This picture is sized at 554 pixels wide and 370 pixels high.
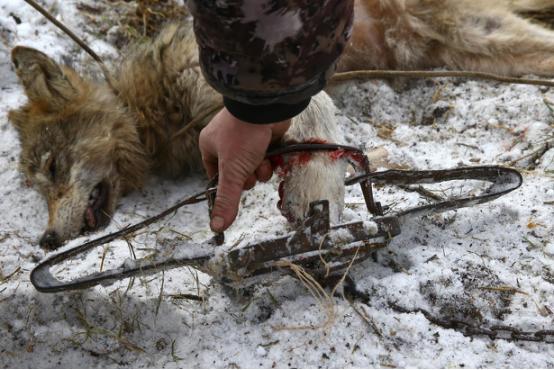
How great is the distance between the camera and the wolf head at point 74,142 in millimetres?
3502

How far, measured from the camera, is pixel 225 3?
5.04 ft

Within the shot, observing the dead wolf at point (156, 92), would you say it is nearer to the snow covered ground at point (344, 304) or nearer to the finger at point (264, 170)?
the snow covered ground at point (344, 304)

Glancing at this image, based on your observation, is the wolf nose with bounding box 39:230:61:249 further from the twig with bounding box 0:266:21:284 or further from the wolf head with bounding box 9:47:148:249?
the twig with bounding box 0:266:21:284

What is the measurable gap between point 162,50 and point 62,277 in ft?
6.25

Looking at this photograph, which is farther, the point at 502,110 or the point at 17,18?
the point at 17,18

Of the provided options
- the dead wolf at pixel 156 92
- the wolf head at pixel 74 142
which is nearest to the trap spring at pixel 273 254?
the dead wolf at pixel 156 92

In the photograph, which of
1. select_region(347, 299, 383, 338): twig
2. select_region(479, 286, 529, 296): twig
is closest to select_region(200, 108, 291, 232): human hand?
select_region(347, 299, 383, 338): twig

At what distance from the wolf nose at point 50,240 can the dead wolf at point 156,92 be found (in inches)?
1.7

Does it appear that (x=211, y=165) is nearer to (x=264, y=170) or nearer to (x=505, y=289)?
(x=264, y=170)

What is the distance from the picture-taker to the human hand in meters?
1.97

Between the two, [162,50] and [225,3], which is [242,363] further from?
[162,50]

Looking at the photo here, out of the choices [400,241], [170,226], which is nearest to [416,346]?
[400,241]

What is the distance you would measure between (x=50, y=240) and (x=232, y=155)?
1604mm

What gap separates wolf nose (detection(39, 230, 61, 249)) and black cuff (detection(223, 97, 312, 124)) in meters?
1.67
